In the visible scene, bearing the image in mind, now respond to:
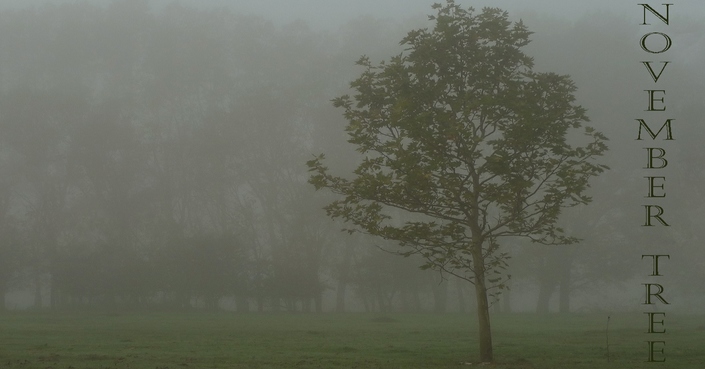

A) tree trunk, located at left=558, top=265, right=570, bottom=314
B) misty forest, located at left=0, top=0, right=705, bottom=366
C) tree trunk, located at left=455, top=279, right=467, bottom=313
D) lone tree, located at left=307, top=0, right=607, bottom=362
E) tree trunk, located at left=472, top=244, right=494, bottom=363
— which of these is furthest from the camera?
tree trunk, located at left=455, top=279, right=467, bottom=313

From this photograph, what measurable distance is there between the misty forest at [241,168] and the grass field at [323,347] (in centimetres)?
2900

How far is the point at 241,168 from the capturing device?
88.8 meters

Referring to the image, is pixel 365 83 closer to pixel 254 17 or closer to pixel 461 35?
pixel 461 35

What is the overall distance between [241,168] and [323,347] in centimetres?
5842

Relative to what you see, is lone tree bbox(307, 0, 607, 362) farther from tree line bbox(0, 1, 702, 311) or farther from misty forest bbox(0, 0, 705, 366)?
tree line bbox(0, 1, 702, 311)

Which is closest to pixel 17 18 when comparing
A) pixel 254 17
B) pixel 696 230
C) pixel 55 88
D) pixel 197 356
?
pixel 55 88

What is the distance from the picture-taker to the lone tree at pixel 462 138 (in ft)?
79.6

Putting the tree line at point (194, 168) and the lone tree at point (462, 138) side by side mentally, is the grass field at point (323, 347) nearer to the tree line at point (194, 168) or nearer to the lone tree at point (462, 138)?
the lone tree at point (462, 138)

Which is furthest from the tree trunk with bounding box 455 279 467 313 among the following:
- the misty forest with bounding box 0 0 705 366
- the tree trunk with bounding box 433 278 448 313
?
the tree trunk with bounding box 433 278 448 313

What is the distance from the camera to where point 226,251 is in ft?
258

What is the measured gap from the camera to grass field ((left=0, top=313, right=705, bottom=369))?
1011 inches

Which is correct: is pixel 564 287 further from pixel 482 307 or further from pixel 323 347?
pixel 482 307

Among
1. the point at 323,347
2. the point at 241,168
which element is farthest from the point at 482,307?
the point at 241,168

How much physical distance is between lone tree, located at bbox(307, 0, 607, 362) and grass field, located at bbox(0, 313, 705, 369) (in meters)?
4.26
